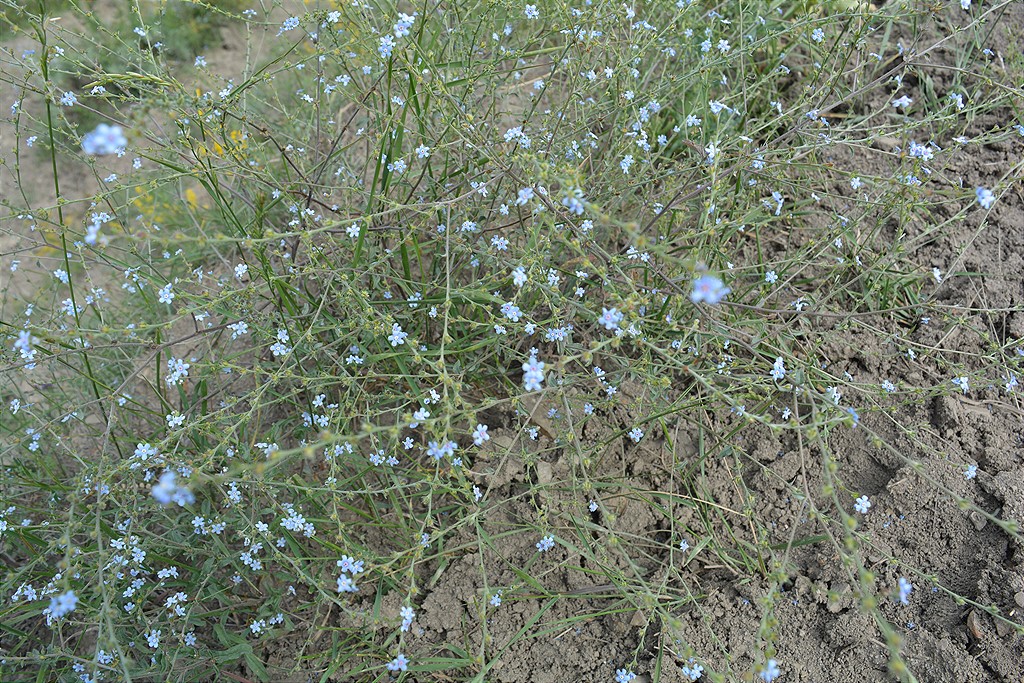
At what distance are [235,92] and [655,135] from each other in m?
1.75

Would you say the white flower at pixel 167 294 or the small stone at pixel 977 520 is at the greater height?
the white flower at pixel 167 294

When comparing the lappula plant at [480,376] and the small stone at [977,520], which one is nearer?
the lappula plant at [480,376]

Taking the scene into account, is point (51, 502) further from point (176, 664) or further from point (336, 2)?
point (336, 2)

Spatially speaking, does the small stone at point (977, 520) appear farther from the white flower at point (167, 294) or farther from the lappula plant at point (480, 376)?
the white flower at point (167, 294)

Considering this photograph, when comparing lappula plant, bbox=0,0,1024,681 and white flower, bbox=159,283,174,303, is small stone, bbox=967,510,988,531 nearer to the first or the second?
lappula plant, bbox=0,0,1024,681

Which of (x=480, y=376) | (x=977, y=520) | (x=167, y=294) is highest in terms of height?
(x=167, y=294)

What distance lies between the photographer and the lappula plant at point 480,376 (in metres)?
2.28

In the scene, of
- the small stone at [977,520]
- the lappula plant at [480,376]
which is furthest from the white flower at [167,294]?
the small stone at [977,520]

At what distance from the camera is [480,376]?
2.78m

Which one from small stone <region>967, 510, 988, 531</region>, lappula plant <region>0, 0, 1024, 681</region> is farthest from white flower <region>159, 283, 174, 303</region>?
small stone <region>967, 510, 988, 531</region>

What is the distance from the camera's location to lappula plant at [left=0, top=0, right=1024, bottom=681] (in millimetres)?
2281

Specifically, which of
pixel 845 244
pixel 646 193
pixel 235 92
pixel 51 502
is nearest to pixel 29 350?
pixel 51 502

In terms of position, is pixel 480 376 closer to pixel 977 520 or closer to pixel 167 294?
pixel 167 294

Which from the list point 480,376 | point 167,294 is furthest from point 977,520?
point 167,294
